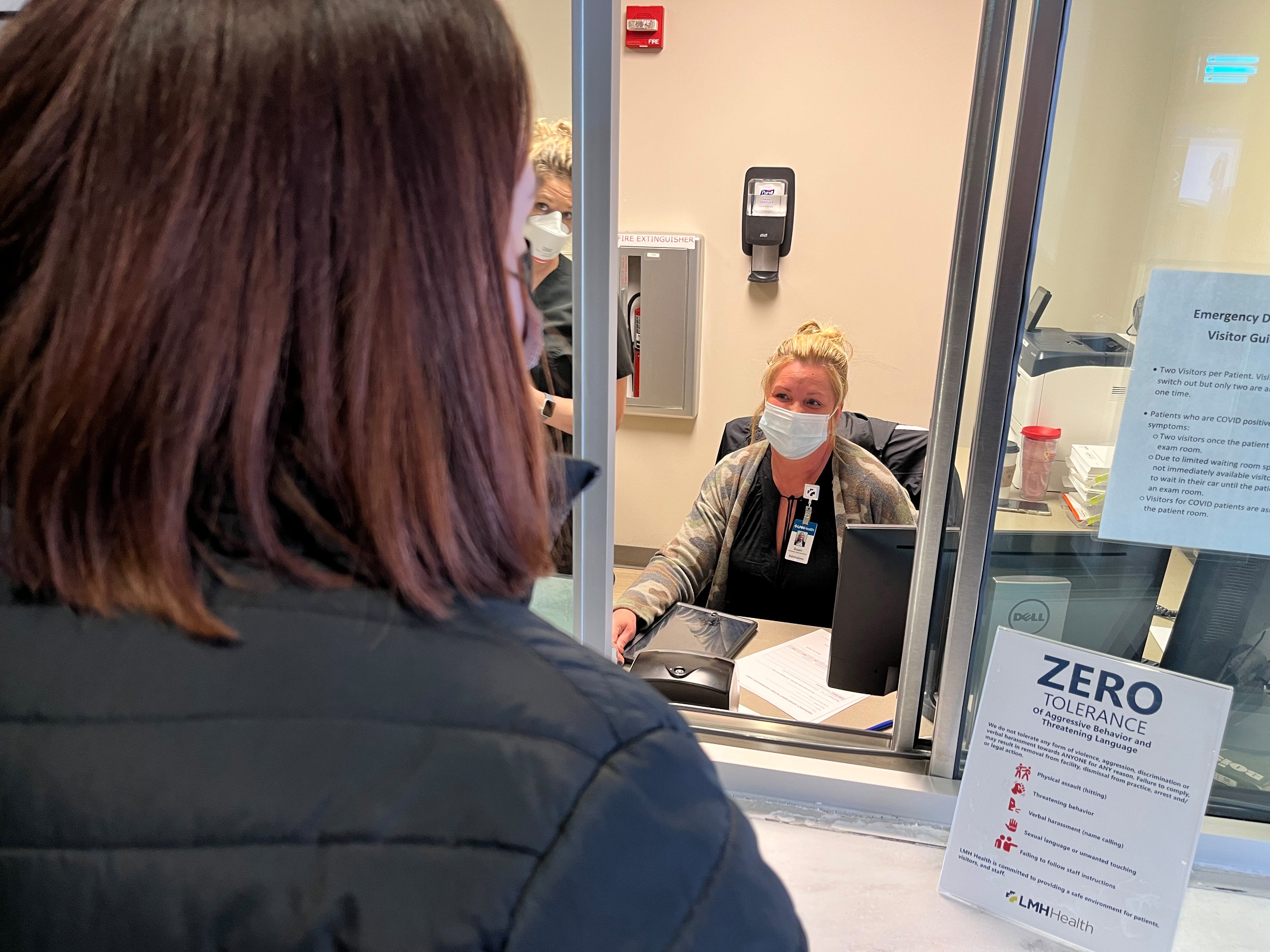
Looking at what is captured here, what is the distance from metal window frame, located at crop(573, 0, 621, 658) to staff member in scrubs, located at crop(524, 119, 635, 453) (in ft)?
0.03

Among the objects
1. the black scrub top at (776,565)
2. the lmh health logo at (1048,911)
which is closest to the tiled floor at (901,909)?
the lmh health logo at (1048,911)

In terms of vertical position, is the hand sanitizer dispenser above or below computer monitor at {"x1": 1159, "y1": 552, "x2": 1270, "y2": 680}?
above

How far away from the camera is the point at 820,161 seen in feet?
9.79

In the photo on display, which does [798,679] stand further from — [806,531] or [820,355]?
[820,355]

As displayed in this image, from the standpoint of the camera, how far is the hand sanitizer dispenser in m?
3.02

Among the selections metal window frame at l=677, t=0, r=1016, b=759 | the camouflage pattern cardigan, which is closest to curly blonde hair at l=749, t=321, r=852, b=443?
the camouflage pattern cardigan

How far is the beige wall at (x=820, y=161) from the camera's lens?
2848 millimetres

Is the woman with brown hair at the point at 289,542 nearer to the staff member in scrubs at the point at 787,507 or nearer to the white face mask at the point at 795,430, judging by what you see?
the staff member in scrubs at the point at 787,507

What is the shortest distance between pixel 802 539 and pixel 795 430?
1.03 feet

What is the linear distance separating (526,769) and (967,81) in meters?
3.07

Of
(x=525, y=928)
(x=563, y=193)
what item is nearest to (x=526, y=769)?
(x=525, y=928)

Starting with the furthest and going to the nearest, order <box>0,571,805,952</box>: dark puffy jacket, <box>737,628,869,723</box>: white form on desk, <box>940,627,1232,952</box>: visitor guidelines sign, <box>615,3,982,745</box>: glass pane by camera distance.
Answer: <box>615,3,982,745</box>: glass pane < <box>737,628,869,723</box>: white form on desk < <box>940,627,1232,952</box>: visitor guidelines sign < <box>0,571,805,952</box>: dark puffy jacket

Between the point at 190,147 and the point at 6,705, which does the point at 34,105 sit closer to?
the point at 190,147

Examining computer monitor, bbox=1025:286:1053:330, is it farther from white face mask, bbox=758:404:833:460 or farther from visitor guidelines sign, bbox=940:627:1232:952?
white face mask, bbox=758:404:833:460
